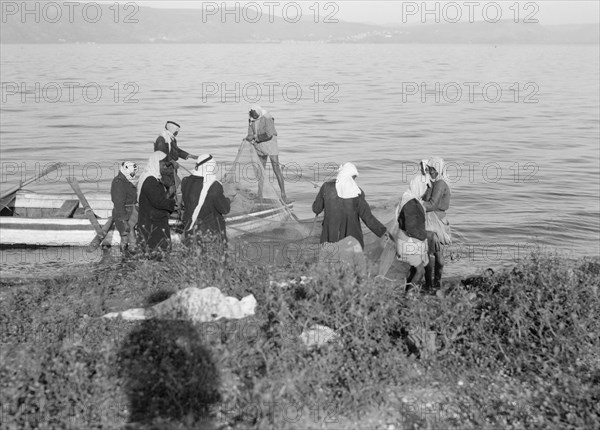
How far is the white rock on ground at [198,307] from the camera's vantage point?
668 cm

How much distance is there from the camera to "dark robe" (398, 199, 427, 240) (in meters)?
8.54

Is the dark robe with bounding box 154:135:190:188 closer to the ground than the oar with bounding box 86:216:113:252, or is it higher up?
higher up

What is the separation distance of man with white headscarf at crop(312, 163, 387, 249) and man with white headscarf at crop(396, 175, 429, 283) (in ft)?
1.03

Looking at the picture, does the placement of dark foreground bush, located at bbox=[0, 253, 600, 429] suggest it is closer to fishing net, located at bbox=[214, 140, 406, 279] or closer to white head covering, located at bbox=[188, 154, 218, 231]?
white head covering, located at bbox=[188, 154, 218, 231]

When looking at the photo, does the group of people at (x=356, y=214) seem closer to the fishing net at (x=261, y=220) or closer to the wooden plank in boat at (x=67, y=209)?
the fishing net at (x=261, y=220)

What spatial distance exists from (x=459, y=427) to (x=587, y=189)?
18.7 metres

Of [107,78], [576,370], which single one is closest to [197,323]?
[576,370]

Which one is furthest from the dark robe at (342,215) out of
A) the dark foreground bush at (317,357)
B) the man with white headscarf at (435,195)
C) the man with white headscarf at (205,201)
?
the man with white headscarf at (205,201)

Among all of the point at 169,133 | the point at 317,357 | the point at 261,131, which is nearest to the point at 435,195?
the point at 317,357

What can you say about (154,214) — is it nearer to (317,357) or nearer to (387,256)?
(387,256)

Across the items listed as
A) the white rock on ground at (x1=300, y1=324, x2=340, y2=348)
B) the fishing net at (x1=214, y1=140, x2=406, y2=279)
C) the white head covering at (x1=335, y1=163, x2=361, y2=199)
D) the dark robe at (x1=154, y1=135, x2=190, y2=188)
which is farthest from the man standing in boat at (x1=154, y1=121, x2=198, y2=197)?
the white rock on ground at (x1=300, y1=324, x2=340, y2=348)

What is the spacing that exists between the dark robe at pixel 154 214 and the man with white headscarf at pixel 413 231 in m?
2.79

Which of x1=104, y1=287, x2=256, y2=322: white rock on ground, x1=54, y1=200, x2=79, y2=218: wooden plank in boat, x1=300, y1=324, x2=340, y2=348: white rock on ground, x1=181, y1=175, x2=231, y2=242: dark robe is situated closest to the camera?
x1=300, y1=324, x2=340, y2=348: white rock on ground

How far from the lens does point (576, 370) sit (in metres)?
6.38
